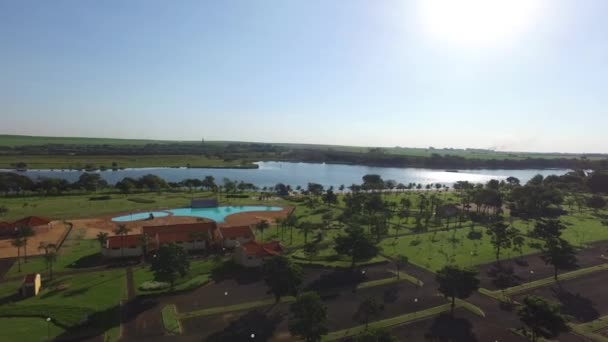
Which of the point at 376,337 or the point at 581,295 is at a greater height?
the point at 376,337

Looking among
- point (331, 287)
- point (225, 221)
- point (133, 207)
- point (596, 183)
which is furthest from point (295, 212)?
point (596, 183)

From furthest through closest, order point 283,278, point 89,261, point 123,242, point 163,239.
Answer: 1. point 163,239
2. point 123,242
3. point 89,261
4. point 283,278

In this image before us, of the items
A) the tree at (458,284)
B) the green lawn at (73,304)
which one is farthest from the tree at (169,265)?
the tree at (458,284)

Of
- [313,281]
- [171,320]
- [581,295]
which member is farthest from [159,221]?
[581,295]

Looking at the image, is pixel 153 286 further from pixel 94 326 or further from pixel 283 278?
pixel 283 278

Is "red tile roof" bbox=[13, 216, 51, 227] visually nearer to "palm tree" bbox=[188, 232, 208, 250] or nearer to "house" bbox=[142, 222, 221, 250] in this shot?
"house" bbox=[142, 222, 221, 250]

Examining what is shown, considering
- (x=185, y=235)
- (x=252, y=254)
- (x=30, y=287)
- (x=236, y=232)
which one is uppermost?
(x=236, y=232)

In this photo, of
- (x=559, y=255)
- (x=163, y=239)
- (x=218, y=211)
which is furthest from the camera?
(x=218, y=211)
